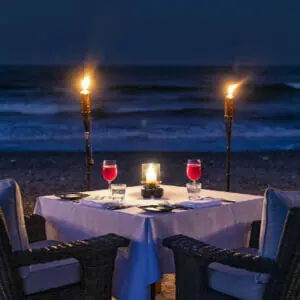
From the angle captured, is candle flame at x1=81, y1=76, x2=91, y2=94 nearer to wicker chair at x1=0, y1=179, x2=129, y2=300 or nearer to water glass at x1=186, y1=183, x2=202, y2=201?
water glass at x1=186, y1=183, x2=202, y2=201

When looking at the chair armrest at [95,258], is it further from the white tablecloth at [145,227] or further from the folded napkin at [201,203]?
the folded napkin at [201,203]

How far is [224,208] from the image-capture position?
11.1ft

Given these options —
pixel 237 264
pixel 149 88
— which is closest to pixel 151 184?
pixel 237 264

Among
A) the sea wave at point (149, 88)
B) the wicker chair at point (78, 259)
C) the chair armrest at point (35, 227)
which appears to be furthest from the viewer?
the sea wave at point (149, 88)

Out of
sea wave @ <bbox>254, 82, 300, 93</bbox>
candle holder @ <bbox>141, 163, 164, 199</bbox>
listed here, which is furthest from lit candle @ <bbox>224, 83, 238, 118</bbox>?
sea wave @ <bbox>254, 82, 300, 93</bbox>

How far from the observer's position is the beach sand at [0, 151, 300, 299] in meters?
7.63

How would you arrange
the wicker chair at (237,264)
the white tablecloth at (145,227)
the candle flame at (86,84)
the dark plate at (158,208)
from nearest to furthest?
the wicker chair at (237,264), the white tablecloth at (145,227), the dark plate at (158,208), the candle flame at (86,84)

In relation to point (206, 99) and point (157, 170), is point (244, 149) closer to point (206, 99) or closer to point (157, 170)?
point (157, 170)

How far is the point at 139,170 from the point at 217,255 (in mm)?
6224

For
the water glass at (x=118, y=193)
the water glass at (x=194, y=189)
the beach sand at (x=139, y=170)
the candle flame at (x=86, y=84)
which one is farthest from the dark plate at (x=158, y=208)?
the beach sand at (x=139, y=170)

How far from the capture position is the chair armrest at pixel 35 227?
358 centimetres

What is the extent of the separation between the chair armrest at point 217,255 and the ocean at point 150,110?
8.49 m

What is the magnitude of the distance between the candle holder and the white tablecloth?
72 mm

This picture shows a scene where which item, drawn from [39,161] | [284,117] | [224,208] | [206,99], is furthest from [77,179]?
[206,99]
